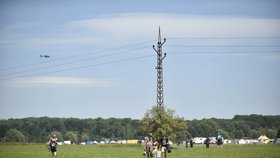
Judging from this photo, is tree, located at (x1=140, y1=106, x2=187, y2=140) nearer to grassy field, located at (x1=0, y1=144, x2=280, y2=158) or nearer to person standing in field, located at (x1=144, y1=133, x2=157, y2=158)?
grassy field, located at (x1=0, y1=144, x2=280, y2=158)

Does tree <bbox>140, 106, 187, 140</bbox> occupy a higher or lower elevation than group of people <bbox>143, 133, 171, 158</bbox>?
higher

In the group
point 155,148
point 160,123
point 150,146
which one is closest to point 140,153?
point 150,146

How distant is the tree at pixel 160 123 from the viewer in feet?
297

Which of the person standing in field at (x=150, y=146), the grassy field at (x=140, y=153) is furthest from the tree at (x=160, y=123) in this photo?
the person standing in field at (x=150, y=146)

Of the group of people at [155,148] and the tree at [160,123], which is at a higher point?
the tree at [160,123]

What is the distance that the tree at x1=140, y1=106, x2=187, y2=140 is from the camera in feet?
297

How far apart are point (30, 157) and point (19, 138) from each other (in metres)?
148

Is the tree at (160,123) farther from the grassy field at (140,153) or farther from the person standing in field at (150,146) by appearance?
the person standing in field at (150,146)

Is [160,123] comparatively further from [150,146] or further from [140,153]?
[150,146]

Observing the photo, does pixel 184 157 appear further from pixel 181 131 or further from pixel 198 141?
pixel 198 141

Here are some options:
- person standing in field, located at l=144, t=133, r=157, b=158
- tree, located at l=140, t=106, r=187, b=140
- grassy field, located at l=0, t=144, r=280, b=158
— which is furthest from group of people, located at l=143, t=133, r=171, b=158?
tree, located at l=140, t=106, r=187, b=140

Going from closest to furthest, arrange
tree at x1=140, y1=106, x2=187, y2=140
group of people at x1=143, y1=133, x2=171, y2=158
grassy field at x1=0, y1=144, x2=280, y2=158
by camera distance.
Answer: group of people at x1=143, y1=133, x2=171, y2=158 < grassy field at x1=0, y1=144, x2=280, y2=158 < tree at x1=140, y1=106, x2=187, y2=140

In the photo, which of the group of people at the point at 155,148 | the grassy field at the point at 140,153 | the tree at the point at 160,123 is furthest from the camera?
the tree at the point at 160,123

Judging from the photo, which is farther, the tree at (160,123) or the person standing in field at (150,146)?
the tree at (160,123)
